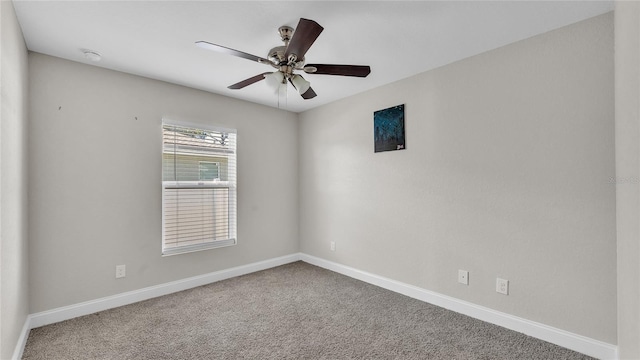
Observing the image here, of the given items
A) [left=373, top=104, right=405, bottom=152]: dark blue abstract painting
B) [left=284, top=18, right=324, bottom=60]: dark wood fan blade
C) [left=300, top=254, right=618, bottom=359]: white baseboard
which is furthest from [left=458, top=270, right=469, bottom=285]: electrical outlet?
[left=284, top=18, right=324, bottom=60]: dark wood fan blade

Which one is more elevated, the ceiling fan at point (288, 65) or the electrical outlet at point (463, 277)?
the ceiling fan at point (288, 65)

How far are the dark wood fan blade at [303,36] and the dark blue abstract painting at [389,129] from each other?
154cm

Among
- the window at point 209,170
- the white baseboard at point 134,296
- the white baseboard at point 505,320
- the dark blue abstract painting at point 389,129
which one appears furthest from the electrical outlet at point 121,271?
the dark blue abstract painting at point 389,129

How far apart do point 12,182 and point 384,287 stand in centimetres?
329

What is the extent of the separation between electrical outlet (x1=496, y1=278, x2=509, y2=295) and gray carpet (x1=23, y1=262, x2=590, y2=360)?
295 mm

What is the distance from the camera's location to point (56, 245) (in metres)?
2.55

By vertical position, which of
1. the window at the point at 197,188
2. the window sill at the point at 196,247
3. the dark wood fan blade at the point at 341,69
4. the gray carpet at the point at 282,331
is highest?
the dark wood fan blade at the point at 341,69

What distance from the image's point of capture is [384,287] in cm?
329

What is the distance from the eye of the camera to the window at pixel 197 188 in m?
3.23

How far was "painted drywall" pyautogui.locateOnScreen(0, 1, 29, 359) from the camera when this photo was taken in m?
1.64

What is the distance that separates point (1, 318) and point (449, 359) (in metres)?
2.72

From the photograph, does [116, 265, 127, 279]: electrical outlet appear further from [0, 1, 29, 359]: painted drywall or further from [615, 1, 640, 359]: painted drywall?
[615, 1, 640, 359]: painted drywall

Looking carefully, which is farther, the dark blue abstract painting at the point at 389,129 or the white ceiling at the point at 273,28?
the dark blue abstract painting at the point at 389,129

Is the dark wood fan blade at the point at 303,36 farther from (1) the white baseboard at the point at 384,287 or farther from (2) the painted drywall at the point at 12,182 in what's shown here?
(1) the white baseboard at the point at 384,287
